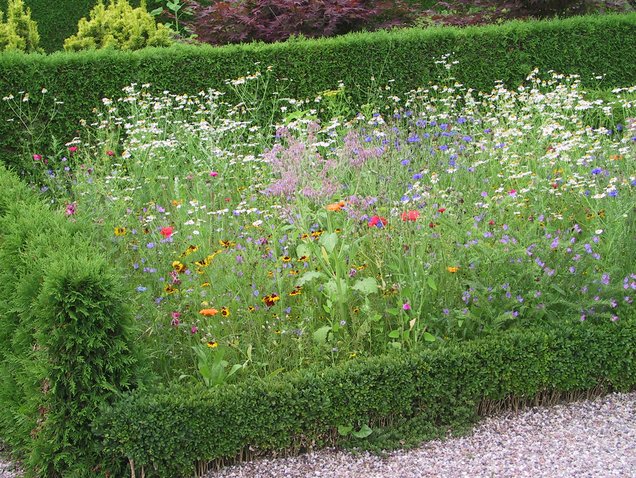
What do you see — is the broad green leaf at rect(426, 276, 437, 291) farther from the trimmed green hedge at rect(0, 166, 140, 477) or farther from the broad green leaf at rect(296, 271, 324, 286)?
the trimmed green hedge at rect(0, 166, 140, 477)

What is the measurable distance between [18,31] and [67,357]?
7659mm

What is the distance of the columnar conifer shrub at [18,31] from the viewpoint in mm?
→ 9344

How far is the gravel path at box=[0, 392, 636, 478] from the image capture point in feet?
11.5

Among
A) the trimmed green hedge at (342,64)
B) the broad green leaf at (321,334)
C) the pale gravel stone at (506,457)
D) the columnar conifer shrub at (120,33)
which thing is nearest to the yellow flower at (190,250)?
the broad green leaf at (321,334)

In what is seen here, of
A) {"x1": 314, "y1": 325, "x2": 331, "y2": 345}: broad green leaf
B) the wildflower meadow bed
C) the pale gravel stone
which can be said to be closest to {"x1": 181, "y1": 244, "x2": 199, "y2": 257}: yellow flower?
the wildflower meadow bed

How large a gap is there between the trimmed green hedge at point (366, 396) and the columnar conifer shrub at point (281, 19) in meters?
6.64

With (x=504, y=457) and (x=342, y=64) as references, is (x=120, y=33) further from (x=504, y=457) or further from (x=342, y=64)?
(x=504, y=457)

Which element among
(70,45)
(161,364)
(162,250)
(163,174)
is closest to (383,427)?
(161,364)


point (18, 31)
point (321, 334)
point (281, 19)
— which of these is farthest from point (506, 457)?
point (18, 31)

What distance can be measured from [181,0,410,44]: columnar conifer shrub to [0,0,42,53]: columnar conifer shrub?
2.07 m

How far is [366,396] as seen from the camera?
3.64 meters

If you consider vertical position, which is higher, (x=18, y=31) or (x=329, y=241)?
(x=18, y=31)

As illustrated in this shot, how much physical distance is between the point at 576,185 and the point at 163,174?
329cm

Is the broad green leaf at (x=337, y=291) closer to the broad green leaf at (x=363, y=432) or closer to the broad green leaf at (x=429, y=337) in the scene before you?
the broad green leaf at (x=429, y=337)
